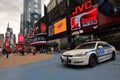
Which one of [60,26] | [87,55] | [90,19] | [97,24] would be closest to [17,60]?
[87,55]

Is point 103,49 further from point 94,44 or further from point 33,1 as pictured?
point 33,1

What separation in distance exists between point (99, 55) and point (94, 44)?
774 millimetres

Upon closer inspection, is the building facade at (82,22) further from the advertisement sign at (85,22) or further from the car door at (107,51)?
the car door at (107,51)

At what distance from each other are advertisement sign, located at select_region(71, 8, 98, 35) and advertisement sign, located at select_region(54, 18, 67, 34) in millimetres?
4500

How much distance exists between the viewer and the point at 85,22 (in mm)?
27953

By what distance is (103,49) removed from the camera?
29.1 feet

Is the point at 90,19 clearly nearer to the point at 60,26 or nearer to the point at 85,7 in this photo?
the point at 85,7

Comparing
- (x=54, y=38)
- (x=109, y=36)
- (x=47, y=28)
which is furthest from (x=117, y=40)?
(x=47, y=28)

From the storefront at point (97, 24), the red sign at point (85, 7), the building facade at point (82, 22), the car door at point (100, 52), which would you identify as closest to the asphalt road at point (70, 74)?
the car door at point (100, 52)

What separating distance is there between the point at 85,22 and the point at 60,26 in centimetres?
1137

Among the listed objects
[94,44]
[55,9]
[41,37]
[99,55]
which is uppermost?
[55,9]

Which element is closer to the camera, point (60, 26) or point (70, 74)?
point (70, 74)

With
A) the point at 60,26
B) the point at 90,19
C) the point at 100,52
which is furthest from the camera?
the point at 60,26

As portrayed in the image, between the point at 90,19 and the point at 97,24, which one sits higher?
the point at 90,19
